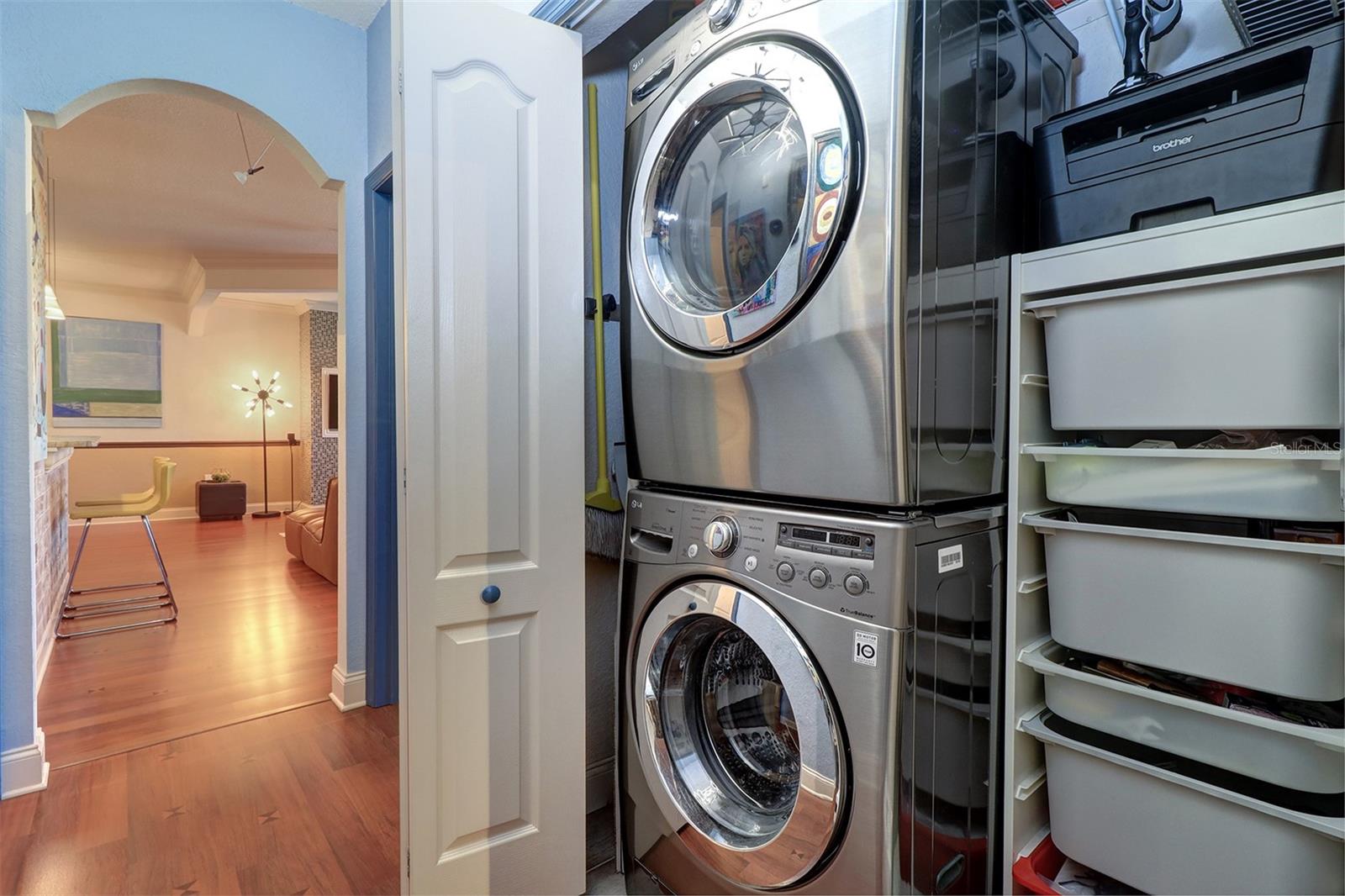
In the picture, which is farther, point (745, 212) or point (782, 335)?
point (745, 212)

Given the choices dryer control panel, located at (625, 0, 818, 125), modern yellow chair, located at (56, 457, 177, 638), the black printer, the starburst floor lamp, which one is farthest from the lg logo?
the starburst floor lamp

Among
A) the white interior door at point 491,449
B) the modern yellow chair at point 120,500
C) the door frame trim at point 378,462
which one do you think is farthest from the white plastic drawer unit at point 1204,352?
the modern yellow chair at point 120,500

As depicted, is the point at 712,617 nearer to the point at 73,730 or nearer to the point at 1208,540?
the point at 1208,540

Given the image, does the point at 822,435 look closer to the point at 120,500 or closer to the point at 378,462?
the point at 378,462

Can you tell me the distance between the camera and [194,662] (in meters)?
3.24

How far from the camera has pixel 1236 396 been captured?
1017 millimetres

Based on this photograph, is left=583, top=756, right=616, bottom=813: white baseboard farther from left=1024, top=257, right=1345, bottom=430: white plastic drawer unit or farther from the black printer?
the black printer

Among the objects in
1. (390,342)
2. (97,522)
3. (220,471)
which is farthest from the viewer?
(220,471)

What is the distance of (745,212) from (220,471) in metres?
9.30

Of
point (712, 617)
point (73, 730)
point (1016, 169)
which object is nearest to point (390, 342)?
point (73, 730)

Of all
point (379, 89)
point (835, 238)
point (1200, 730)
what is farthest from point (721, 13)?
point (379, 89)

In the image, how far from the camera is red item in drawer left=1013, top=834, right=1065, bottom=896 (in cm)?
126

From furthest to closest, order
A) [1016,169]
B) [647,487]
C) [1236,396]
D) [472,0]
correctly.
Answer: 1. [647,487]
2. [472,0]
3. [1016,169]
4. [1236,396]

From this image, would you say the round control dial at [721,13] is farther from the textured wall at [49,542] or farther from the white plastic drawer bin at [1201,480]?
the textured wall at [49,542]
